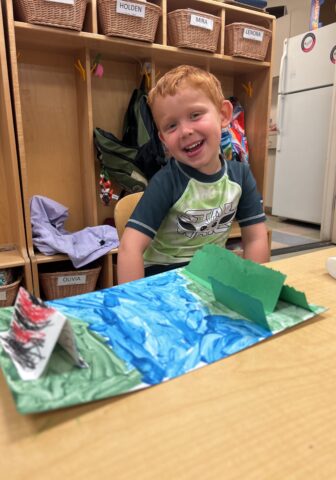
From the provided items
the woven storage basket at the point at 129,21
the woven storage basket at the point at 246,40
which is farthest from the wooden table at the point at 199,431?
the woven storage basket at the point at 246,40

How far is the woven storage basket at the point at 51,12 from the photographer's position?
5.25 ft

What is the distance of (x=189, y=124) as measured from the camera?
0.87 meters

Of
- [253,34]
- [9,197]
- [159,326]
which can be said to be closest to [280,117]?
[253,34]

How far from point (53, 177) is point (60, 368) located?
197 cm

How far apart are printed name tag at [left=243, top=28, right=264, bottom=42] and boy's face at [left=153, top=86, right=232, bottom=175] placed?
1.51 m

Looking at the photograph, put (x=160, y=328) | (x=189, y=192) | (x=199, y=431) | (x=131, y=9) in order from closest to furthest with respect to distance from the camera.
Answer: (x=199, y=431) → (x=160, y=328) → (x=189, y=192) → (x=131, y=9)

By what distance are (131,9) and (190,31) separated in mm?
347

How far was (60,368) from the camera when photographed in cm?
35

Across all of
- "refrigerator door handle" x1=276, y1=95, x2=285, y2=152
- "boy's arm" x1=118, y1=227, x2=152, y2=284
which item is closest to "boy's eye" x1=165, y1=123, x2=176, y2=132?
"boy's arm" x1=118, y1=227, x2=152, y2=284

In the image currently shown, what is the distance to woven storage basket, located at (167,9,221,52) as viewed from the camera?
6.29ft

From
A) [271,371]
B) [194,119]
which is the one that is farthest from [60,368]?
[194,119]

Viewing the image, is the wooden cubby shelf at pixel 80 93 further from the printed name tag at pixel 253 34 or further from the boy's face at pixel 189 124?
the boy's face at pixel 189 124

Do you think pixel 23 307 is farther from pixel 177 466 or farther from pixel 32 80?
pixel 32 80

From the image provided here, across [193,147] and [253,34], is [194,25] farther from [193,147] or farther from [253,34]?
[193,147]
